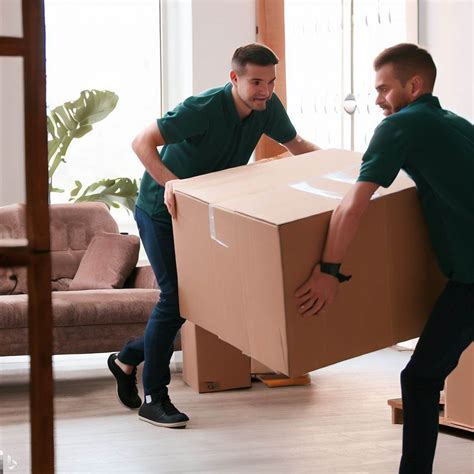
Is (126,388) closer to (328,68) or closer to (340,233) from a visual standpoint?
(340,233)

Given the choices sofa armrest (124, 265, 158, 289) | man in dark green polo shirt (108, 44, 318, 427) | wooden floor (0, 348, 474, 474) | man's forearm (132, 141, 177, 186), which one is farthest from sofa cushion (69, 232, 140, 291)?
man's forearm (132, 141, 177, 186)

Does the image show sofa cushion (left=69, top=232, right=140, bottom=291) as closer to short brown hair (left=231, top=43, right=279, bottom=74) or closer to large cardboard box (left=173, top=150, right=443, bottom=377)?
short brown hair (left=231, top=43, right=279, bottom=74)

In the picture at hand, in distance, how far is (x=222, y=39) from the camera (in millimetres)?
5246

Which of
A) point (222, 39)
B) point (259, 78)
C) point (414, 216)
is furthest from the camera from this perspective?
point (222, 39)

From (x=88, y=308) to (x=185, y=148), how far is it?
49.2 inches

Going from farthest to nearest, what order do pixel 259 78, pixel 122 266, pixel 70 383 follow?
pixel 122 266 < pixel 70 383 < pixel 259 78

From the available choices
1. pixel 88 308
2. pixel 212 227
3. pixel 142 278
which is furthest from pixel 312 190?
pixel 142 278

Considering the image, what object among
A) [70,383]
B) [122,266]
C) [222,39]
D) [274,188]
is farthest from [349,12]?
[274,188]

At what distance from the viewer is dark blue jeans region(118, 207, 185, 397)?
3.22 m

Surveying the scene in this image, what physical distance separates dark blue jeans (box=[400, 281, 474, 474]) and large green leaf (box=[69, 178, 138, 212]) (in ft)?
10.6

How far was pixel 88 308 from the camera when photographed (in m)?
4.14

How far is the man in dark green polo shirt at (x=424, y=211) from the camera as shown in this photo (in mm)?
2059

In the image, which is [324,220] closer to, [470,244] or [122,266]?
Answer: [470,244]

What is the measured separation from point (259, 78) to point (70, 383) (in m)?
1.91
